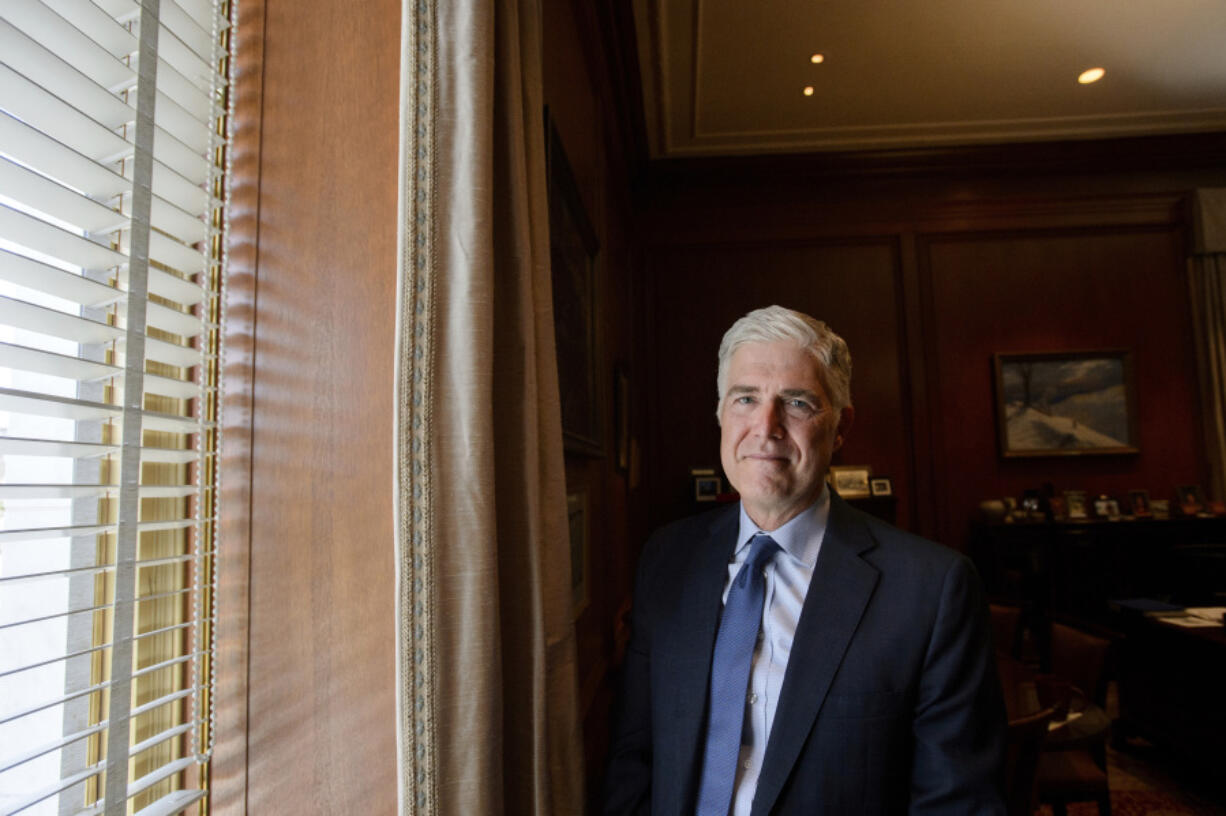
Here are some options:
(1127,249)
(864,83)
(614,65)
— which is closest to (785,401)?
(614,65)

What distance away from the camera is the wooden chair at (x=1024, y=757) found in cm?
183

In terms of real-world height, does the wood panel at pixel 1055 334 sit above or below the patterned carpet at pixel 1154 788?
above

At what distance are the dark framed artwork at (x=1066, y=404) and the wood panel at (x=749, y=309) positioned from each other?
0.78 meters

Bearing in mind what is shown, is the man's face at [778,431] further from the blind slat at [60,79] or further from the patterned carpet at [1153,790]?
the patterned carpet at [1153,790]

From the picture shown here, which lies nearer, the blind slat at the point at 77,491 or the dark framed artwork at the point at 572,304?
the blind slat at the point at 77,491

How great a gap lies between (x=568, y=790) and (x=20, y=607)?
0.84 metres

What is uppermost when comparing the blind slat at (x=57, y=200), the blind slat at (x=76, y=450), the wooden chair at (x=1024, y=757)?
the blind slat at (x=57, y=200)

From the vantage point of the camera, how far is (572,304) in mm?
2137

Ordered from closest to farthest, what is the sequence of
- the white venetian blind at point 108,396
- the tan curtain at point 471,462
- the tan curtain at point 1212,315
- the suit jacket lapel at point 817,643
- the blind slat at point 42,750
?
1. the blind slat at point 42,750
2. the white venetian blind at point 108,396
3. the tan curtain at point 471,462
4. the suit jacket lapel at point 817,643
5. the tan curtain at point 1212,315

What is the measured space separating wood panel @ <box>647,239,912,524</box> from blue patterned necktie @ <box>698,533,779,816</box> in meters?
3.98

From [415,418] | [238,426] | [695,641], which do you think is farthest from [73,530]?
[695,641]

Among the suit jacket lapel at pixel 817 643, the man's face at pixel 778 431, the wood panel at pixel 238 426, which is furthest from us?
the man's face at pixel 778 431

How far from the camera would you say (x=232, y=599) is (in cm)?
107

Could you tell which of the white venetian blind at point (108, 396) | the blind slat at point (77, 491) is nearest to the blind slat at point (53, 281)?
the white venetian blind at point (108, 396)
